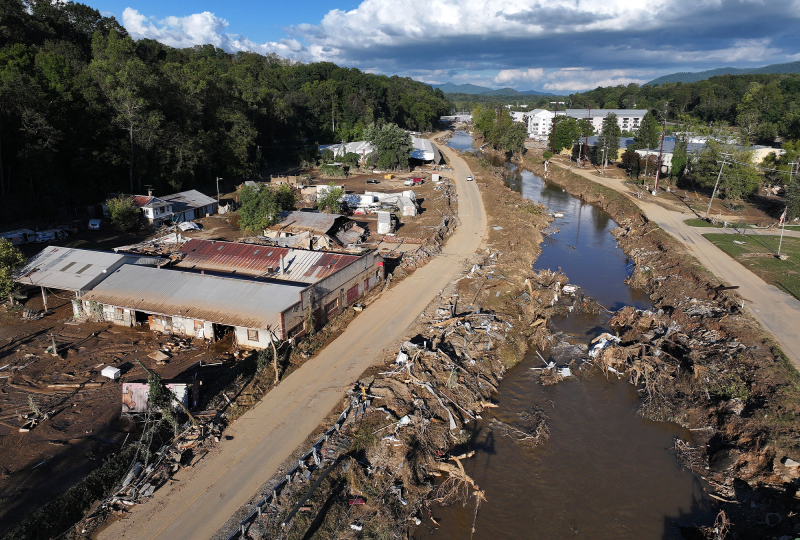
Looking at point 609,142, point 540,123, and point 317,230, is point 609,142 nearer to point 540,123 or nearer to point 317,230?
point 317,230

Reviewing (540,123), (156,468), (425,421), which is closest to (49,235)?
(156,468)

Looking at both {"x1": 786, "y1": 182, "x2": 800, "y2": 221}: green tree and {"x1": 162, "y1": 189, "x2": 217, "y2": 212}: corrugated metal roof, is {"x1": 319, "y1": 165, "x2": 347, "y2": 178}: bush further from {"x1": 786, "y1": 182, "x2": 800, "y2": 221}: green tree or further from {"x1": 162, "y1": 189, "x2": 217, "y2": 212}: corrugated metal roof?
{"x1": 786, "y1": 182, "x2": 800, "y2": 221}: green tree

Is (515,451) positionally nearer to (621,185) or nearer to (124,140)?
(124,140)

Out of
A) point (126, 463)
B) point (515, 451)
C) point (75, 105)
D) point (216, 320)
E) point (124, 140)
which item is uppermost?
point (75, 105)

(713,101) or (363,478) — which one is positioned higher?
(713,101)

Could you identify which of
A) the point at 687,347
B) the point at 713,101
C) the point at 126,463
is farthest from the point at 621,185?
the point at 713,101

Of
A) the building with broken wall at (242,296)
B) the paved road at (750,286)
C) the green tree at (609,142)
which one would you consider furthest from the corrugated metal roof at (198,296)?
the green tree at (609,142)
